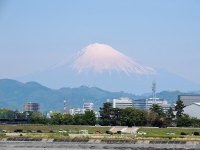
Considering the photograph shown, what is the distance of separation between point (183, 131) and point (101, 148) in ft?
77.7

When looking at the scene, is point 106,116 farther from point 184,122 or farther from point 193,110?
point 193,110

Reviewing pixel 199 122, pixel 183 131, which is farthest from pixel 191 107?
pixel 183 131

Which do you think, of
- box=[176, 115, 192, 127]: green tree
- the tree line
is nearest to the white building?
the tree line

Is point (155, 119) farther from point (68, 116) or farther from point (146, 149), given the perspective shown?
point (146, 149)

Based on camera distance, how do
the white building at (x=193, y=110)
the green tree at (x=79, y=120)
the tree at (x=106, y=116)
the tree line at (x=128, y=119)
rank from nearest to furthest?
the tree line at (x=128, y=119)
the tree at (x=106, y=116)
the green tree at (x=79, y=120)
the white building at (x=193, y=110)

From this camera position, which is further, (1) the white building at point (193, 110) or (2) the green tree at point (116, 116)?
(1) the white building at point (193, 110)

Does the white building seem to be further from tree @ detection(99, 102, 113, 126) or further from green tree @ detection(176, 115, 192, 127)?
tree @ detection(99, 102, 113, 126)

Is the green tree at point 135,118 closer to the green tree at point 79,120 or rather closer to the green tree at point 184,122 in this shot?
Result: the green tree at point 184,122

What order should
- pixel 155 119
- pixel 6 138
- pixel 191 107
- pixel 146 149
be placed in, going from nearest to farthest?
pixel 146 149 → pixel 6 138 → pixel 155 119 → pixel 191 107

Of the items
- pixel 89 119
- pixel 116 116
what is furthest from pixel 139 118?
pixel 89 119

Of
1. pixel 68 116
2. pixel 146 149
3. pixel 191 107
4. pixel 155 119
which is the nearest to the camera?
pixel 146 149

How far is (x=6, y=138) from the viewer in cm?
5800

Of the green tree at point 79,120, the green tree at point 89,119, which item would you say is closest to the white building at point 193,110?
the green tree at point 89,119

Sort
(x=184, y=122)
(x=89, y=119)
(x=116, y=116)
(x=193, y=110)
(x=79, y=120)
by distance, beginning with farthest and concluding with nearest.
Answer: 1. (x=193, y=110)
2. (x=79, y=120)
3. (x=89, y=119)
4. (x=116, y=116)
5. (x=184, y=122)
